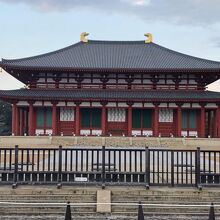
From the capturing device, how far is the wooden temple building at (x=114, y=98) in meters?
34.3

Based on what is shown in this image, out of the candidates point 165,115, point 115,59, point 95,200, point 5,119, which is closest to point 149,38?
point 115,59

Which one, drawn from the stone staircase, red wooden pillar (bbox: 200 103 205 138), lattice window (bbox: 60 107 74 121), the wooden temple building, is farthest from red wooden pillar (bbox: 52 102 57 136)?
the stone staircase

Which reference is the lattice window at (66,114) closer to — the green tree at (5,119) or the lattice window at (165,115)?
the lattice window at (165,115)

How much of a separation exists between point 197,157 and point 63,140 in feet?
70.6

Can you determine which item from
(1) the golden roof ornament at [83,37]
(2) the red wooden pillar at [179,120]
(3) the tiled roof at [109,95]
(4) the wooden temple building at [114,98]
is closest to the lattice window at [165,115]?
(4) the wooden temple building at [114,98]

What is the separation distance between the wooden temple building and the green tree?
2139 cm

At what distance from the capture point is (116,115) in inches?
1405

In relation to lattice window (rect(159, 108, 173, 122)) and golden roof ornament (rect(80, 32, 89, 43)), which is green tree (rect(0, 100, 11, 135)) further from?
lattice window (rect(159, 108, 173, 122))

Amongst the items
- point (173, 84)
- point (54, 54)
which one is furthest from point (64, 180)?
point (54, 54)

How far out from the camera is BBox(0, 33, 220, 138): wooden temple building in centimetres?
3428

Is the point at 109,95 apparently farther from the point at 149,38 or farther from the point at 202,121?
the point at 149,38

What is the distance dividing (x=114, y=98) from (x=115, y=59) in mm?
7148

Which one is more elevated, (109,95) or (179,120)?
(109,95)

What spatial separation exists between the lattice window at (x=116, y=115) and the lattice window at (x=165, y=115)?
376cm
